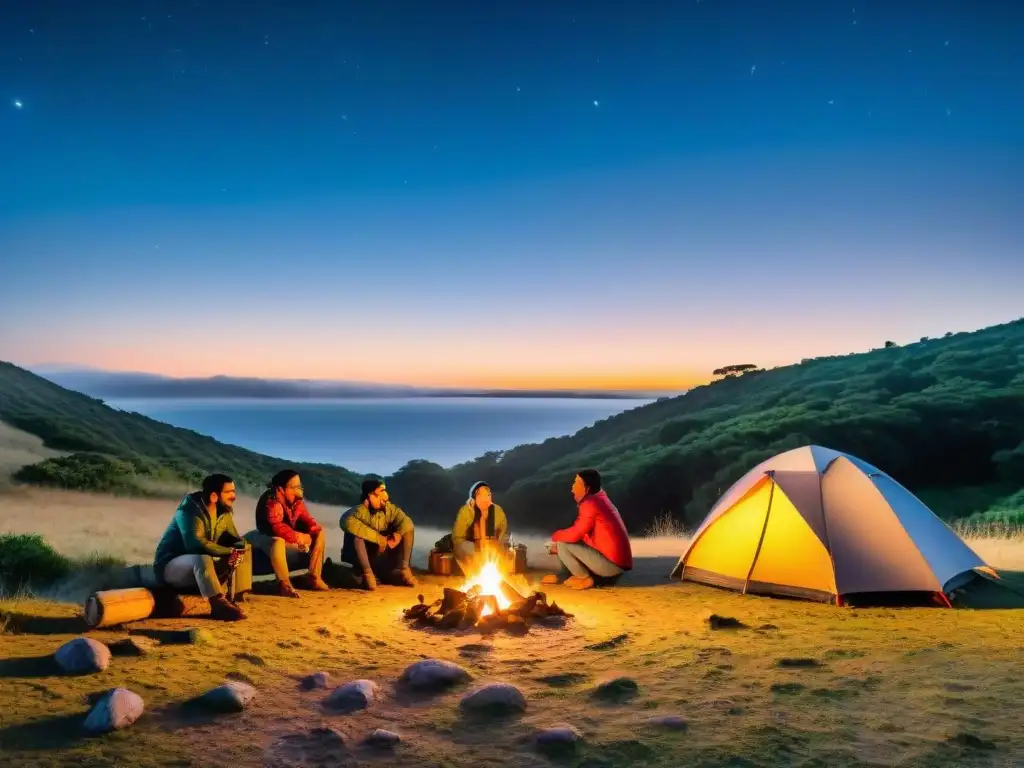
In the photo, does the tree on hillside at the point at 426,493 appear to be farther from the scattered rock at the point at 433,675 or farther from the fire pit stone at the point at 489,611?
the scattered rock at the point at 433,675

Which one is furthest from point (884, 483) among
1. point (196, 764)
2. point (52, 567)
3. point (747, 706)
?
point (52, 567)

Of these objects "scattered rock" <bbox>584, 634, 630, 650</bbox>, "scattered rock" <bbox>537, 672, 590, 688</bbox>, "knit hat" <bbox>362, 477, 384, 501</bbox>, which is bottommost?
"scattered rock" <bbox>584, 634, 630, 650</bbox>

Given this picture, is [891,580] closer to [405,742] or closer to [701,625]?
[701,625]

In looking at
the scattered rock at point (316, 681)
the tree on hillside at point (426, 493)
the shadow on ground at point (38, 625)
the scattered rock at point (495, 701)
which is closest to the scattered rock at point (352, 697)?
the scattered rock at point (316, 681)

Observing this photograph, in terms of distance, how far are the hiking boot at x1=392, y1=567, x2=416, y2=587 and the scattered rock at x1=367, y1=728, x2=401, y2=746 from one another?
19.1 feet

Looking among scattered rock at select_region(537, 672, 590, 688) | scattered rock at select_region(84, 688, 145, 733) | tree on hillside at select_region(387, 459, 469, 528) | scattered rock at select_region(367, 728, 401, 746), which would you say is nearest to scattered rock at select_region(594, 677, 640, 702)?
scattered rock at select_region(537, 672, 590, 688)

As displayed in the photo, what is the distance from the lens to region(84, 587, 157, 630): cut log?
8031mm

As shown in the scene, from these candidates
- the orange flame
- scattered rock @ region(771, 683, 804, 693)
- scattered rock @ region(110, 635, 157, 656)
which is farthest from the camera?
the orange flame

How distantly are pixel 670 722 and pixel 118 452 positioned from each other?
35.6 m

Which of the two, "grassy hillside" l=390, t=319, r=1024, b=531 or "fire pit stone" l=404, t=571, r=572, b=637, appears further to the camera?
"grassy hillside" l=390, t=319, r=1024, b=531

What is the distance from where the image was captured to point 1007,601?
32.2 feet

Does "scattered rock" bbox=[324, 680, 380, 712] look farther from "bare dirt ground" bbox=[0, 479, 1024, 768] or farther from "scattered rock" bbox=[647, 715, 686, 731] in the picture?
"scattered rock" bbox=[647, 715, 686, 731]

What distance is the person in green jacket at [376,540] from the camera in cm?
1082

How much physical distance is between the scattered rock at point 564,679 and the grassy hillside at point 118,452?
2250cm
